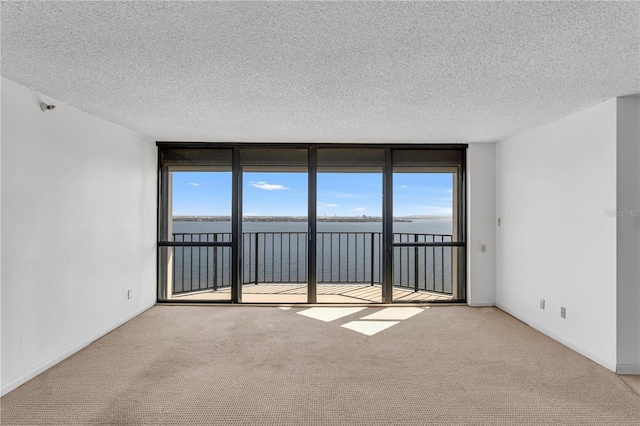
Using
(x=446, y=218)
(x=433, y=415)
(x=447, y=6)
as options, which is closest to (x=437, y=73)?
(x=447, y=6)

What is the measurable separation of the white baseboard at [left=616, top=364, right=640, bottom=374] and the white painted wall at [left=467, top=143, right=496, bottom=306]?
196 centimetres

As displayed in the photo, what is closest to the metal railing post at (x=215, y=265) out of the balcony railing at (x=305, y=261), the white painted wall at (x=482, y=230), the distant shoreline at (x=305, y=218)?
the balcony railing at (x=305, y=261)

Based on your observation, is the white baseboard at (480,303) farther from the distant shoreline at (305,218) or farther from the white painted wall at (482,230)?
the distant shoreline at (305,218)

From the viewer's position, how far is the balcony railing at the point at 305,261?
4.98 meters

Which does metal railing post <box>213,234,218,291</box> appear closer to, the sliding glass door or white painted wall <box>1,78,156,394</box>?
the sliding glass door

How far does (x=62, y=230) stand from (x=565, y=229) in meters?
4.84

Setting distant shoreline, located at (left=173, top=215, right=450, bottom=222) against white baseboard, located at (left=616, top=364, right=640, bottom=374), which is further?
distant shoreline, located at (left=173, top=215, right=450, bottom=222)

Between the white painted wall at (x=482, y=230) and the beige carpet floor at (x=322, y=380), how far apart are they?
881 mm

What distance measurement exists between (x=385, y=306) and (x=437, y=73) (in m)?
3.25

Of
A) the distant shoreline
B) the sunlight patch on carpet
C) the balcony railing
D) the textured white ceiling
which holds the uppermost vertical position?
the textured white ceiling

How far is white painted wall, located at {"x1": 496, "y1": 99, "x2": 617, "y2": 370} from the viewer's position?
2.82m

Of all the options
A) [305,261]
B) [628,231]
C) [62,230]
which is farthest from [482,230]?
[62,230]

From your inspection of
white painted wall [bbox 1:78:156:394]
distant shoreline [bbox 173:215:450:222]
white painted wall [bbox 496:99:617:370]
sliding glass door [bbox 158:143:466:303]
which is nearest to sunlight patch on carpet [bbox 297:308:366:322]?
sliding glass door [bbox 158:143:466:303]

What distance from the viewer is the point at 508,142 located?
14.3ft
